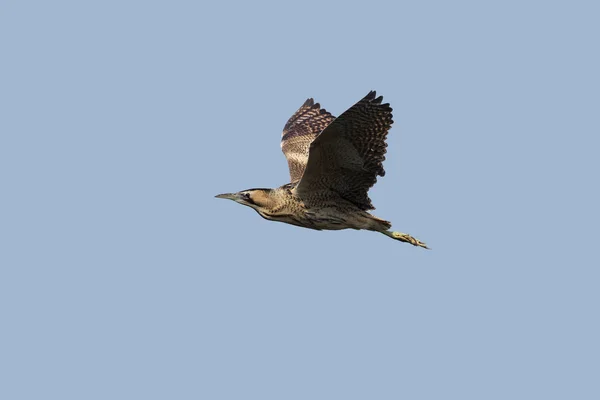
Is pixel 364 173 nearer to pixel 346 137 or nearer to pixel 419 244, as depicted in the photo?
pixel 346 137

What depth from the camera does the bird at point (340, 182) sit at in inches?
437

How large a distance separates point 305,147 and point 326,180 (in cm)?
225

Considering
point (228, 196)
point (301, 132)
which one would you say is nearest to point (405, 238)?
point (228, 196)

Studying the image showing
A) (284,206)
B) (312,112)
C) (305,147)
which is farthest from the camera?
(312,112)

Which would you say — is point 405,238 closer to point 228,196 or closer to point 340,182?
point 340,182

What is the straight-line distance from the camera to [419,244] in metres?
12.7

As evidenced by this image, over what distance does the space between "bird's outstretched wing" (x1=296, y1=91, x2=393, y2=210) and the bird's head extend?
15.5 inches

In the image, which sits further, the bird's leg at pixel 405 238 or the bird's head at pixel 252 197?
the bird's leg at pixel 405 238

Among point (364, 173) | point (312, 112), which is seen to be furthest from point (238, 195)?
point (312, 112)

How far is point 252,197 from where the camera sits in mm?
12102

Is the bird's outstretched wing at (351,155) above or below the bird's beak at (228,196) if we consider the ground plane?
above

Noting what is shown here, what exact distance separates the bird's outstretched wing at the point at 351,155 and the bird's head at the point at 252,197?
1.29 ft

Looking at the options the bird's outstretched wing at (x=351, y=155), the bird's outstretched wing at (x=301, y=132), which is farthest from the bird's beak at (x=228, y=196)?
the bird's outstretched wing at (x=301, y=132)

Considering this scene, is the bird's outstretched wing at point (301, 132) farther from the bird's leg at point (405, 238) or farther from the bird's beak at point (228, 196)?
the bird's leg at point (405, 238)
